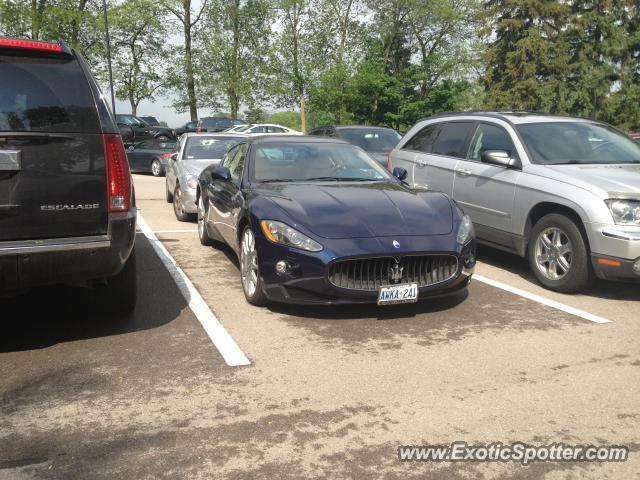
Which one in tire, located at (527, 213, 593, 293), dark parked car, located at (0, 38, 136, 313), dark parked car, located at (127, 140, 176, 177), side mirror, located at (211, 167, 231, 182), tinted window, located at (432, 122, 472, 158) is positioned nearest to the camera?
dark parked car, located at (0, 38, 136, 313)

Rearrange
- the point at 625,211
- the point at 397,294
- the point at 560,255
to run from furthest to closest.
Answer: the point at 560,255
the point at 625,211
the point at 397,294

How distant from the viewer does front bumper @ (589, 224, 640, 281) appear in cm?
531

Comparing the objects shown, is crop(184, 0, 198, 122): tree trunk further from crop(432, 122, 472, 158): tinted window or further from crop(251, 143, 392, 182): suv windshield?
crop(251, 143, 392, 182): suv windshield

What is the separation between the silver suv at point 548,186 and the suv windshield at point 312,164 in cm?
131

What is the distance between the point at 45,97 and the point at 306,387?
90.7 inches

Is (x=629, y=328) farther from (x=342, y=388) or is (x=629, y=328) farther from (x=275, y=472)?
(x=275, y=472)

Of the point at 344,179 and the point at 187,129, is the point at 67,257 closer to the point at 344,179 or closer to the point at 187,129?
the point at 344,179

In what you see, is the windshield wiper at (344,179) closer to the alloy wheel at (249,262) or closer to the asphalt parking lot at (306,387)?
the alloy wheel at (249,262)

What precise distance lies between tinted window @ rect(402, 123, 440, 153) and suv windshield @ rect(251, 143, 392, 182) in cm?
189

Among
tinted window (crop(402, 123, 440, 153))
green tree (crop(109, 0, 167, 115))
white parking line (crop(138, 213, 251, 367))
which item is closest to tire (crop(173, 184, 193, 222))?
white parking line (crop(138, 213, 251, 367))

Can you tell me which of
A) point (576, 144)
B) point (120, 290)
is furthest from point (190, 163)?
point (576, 144)

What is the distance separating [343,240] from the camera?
475 centimetres

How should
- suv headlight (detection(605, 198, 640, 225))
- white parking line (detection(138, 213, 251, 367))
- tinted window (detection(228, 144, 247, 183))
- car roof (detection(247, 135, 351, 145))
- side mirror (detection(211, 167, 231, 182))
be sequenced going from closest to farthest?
white parking line (detection(138, 213, 251, 367)) → suv headlight (detection(605, 198, 640, 225)) → side mirror (detection(211, 167, 231, 182)) → tinted window (detection(228, 144, 247, 183)) → car roof (detection(247, 135, 351, 145))

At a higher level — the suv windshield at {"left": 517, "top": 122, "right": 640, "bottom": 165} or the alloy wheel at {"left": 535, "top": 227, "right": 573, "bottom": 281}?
the suv windshield at {"left": 517, "top": 122, "right": 640, "bottom": 165}
